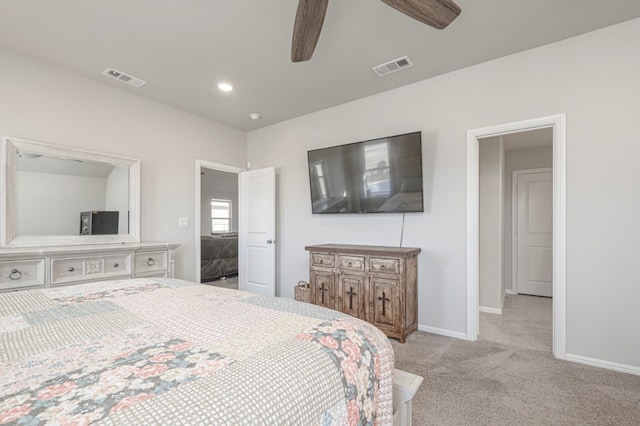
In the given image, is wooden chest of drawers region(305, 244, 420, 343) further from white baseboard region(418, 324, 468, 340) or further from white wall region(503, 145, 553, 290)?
white wall region(503, 145, 553, 290)

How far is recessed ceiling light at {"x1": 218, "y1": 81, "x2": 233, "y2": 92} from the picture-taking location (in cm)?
323

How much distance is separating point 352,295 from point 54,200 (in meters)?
3.07

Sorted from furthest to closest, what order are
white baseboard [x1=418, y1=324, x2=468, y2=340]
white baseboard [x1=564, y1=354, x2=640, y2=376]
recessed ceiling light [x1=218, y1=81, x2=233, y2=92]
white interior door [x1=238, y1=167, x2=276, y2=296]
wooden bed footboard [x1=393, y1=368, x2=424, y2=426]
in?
1. white interior door [x1=238, y1=167, x2=276, y2=296]
2. recessed ceiling light [x1=218, y1=81, x2=233, y2=92]
3. white baseboard [x1=418, y1=324, x2=468, y2=340]
4. white baseboard [x1=564, y1=354, x2=640, y2=376]
5. wooden bed footboard [x1=393, y1=368, x2=424, y2=426]

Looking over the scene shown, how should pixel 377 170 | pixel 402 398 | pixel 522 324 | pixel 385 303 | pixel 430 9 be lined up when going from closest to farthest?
pixel 402 398 < pixel 430 9 < pixel 385 303 < pixel 377 170 < pixel 522 324

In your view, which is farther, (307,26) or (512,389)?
(512,389)

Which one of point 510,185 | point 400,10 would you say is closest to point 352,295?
point 400,10

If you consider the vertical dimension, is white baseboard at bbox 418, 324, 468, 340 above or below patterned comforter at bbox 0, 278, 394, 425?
below

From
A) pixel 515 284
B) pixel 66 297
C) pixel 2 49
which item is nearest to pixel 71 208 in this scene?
pixel 2 49

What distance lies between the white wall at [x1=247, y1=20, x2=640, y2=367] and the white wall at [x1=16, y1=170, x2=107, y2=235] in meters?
2.73

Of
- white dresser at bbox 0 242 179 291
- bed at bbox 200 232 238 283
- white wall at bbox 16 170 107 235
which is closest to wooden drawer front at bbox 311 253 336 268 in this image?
white dresser at bbox 0 242 179 291

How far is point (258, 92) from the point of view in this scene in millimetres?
3465

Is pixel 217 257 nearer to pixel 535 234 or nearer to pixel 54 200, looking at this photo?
pixel 54 200

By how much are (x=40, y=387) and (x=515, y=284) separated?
5.89 metres

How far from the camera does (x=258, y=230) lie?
4457mm
